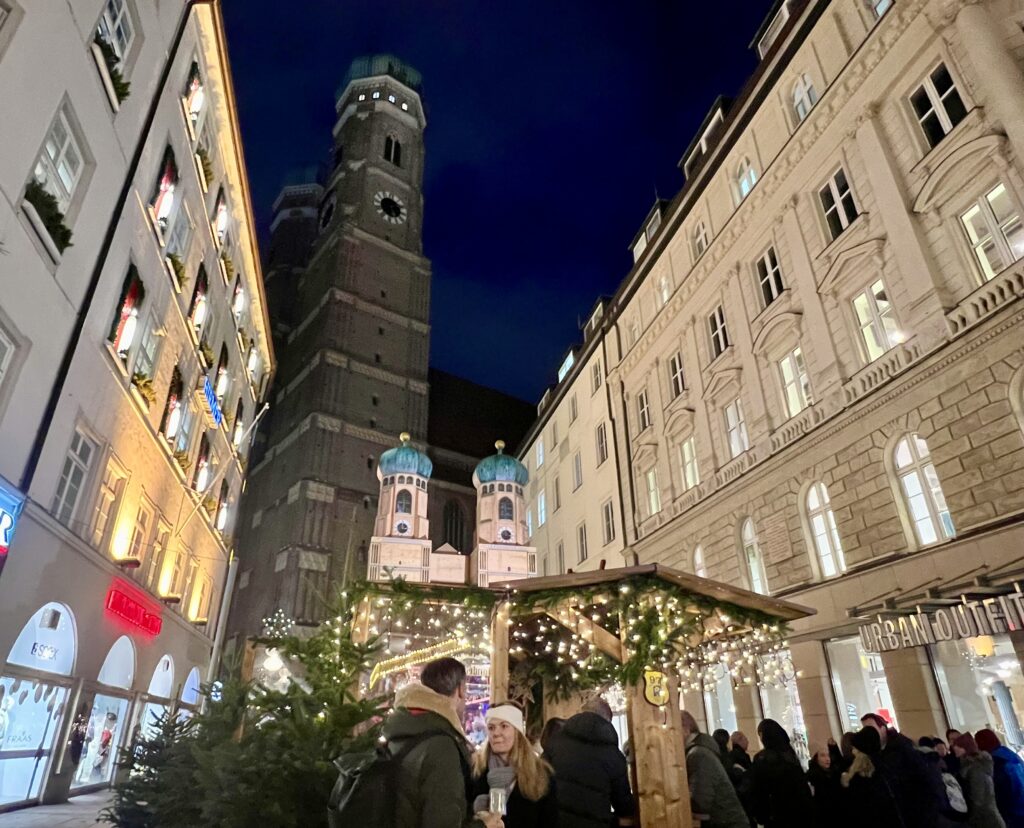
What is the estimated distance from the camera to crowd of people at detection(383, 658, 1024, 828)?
2963 millimetres

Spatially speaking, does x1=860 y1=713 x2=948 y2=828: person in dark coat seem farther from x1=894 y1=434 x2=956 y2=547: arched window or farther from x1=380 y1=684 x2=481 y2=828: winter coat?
x1=894 y1=434 x2=956 y2=547: arched window

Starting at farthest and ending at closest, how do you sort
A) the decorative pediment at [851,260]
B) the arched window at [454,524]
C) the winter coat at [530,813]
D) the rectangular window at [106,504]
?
the arched window at [454,524] < the decorative pediment at [851,260] < the rectangular window at [106,504] < the winter coat at [530,813]

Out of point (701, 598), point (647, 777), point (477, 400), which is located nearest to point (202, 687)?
point (647, 777)

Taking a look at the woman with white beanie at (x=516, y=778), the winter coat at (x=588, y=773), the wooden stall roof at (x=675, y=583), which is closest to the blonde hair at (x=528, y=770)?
the woman with white beanie at (x=516, y=778)

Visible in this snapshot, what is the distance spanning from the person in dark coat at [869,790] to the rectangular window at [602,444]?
2092 cm

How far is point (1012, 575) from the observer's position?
1028 centimetres

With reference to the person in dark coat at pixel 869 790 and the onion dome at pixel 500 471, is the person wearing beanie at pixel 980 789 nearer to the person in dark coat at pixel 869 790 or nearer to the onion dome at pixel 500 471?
the person in dark coat at pixel 869 790

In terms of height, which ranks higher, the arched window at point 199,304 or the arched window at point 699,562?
the arched window at point 199,304

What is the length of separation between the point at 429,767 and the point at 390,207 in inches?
2311

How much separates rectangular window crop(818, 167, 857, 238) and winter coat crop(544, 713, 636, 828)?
560 inches

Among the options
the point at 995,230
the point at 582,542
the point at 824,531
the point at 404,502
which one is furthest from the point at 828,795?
the point at 404,502

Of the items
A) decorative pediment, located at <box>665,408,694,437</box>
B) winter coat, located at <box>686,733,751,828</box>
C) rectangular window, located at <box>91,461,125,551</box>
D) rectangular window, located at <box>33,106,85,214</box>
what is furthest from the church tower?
winter coat, located at <box>686,733,751,828</box>

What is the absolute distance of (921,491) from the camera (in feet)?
41.6

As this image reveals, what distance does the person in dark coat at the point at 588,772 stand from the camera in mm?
4762
